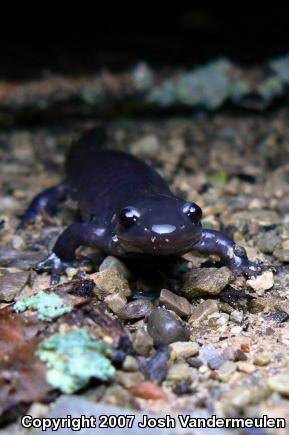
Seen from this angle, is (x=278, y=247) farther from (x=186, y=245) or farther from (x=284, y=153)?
(x=284, y=153)

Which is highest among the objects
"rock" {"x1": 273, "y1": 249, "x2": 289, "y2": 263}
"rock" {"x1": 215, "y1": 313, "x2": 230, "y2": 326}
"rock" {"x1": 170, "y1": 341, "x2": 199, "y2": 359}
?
"rock" {"x1": 170, "y1": 341, "x2": 199, "y2": 359}

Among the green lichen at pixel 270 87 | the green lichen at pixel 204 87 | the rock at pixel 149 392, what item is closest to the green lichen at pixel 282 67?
the green lichen at pixel 270 87

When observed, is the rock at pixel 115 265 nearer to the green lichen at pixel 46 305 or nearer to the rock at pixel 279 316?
the green lichen at pixel 46 305

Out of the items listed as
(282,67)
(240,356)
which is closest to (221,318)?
(240,356)

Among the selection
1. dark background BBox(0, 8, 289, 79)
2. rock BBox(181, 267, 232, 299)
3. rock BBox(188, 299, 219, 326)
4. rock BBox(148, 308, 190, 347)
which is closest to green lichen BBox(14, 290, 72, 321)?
rock BBox(148, 308, 190, 347)

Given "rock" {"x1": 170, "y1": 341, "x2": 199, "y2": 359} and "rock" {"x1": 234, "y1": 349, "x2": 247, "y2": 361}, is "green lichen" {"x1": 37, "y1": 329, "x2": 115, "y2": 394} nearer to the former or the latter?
"rock" {"x1": 170, "y1": 341, "x2": 199, "y2": 359}

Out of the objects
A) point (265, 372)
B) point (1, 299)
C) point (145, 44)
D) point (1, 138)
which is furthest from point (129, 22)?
point (265, 372)

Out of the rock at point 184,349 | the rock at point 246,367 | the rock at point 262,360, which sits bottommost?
the rock at point 184,349
